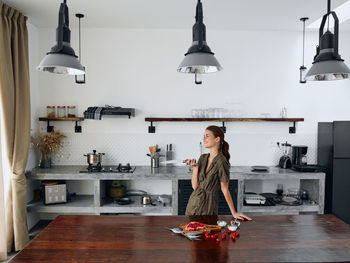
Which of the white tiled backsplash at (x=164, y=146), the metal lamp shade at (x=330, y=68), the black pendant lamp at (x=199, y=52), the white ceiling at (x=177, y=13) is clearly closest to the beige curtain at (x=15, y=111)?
the white ceiling at (x=177, y=13)

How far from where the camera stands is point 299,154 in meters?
4.22

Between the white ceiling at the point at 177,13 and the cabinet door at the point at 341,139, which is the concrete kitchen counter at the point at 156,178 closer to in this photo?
the cabinet door at the point at 341,139

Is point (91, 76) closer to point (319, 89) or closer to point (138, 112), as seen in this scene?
point (138, 112)

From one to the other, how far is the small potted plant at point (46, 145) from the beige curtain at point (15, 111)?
0.47 metres

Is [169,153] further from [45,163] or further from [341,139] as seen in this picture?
[341,139]

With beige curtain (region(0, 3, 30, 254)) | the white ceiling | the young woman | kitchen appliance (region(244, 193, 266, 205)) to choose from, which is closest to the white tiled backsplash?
kitchen appliance (region(244, 193, 266, 205))

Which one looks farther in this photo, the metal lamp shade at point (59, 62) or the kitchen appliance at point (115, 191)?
the kitchen appliance at point (115, 191)

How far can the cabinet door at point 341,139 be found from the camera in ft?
12.8

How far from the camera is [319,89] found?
4.57 metres

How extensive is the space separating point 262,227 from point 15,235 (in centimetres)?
302

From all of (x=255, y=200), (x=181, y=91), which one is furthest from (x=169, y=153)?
(x=255, y=200)

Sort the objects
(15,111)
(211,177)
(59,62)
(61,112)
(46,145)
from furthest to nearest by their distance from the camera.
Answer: (61,112) < (46,145) < (15,111) < (211,177) < (59,62)

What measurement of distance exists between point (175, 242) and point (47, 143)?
3073 millimetres

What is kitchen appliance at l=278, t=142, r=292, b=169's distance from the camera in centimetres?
431
